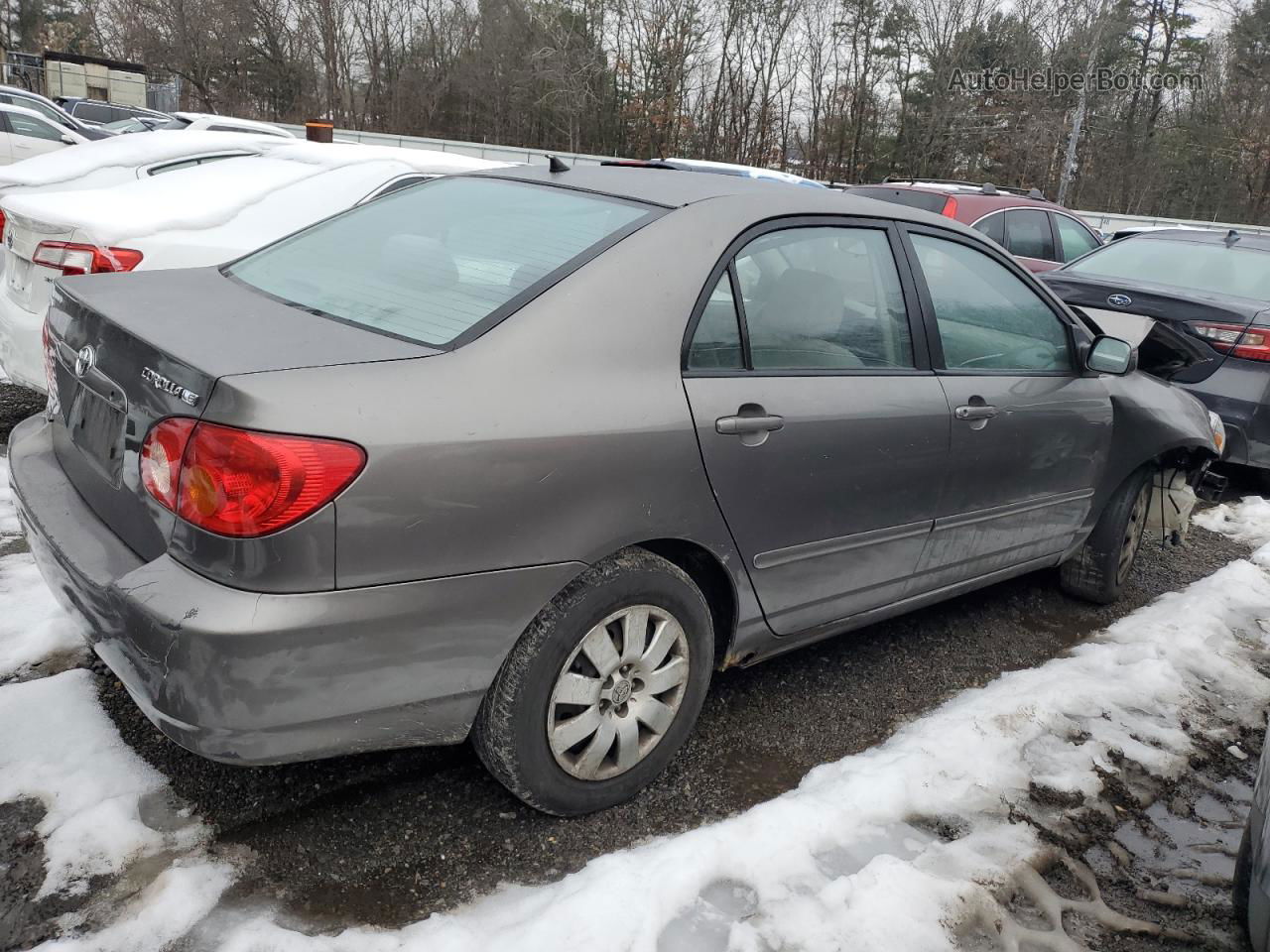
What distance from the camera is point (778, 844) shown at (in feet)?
8.45

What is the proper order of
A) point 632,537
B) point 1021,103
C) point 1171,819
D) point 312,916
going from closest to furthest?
point 312,916 → point 632,537 → point 1171,819 → point 1021,103

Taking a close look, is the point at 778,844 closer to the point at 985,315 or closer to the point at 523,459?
the point at 523,459

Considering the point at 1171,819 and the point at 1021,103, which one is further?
the point at 1021,103

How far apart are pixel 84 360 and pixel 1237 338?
5.95m

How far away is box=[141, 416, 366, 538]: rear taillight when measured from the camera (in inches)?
76.6

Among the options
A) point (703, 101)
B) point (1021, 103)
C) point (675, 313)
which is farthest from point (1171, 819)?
point (1021, 103)

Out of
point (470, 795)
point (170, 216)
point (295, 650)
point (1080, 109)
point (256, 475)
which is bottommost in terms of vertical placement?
point (470, 795)

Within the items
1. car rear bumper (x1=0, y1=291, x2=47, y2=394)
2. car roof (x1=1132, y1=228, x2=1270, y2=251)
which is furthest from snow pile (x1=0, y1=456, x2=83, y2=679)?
car roof (x1=1132, y1=228, x2=1270, y2=251)

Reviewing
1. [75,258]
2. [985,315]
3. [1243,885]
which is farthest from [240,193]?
[1243,885]

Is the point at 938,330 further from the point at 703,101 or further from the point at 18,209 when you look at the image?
the point at 703,101

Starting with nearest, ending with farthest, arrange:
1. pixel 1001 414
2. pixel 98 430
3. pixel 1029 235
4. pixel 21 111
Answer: pixel 98 430 < pixel 1001 414 < pixel 1029 235 < pixel 21 111

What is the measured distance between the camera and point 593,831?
2605 mm

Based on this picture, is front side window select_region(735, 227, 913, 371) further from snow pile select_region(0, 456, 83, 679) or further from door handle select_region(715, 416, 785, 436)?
snow pile select_region(0, 456, 83, 679)

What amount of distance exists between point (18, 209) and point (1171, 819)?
5.07 m
